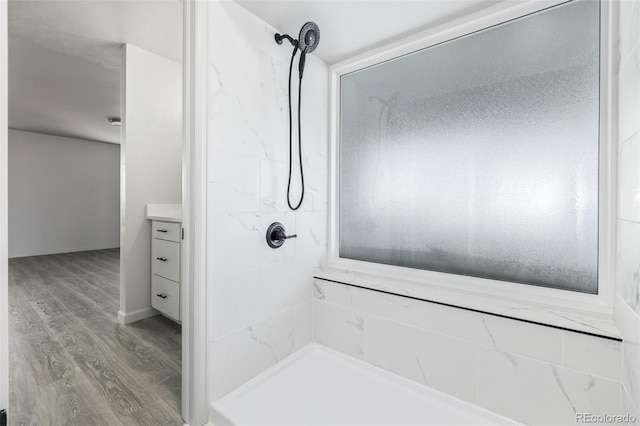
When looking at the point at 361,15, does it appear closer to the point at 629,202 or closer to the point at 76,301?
the point at 629,202

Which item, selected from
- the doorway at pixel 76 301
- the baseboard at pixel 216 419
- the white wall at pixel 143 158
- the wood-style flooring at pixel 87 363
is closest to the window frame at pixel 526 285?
the baseboard at pixel 216 419

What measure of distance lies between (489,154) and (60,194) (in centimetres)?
731

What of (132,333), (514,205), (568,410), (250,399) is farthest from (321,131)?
(132,333)

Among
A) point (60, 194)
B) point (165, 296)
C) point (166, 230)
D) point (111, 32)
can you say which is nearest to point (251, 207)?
point (166, 230)

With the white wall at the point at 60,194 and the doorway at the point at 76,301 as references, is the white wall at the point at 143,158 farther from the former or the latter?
the white wall at the point at 60,194

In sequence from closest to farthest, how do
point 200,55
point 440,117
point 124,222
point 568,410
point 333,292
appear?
1. point 568,410
2. point 200,55
3. point 440,117
4. point 333,292
5. point 124,222

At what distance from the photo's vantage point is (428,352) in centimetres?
140

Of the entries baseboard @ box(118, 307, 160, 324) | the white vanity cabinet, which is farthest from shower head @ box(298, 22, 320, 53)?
baseboard @ box(118, 307, 160, 324)

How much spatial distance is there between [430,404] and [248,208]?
1261 millimetres

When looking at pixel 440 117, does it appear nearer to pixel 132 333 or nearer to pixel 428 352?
pixel 428 352

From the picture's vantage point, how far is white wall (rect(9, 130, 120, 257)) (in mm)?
5188

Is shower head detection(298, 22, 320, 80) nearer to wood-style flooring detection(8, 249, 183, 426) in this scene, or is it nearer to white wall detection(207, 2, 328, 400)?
white wall detection(207, 2, 328, 400)

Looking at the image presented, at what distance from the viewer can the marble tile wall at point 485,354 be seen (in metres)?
1.05

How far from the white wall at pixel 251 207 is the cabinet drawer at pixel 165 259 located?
39.9 inches
